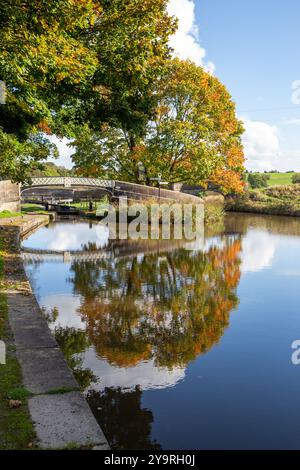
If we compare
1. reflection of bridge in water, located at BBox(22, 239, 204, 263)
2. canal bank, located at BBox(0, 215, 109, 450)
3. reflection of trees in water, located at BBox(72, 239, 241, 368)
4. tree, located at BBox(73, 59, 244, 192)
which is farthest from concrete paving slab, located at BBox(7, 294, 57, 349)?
tree, located at BBox(73, 59, 244, 192)

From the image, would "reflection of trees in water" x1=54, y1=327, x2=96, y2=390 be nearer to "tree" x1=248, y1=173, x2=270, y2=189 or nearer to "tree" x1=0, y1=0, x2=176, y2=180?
"tree" x1=0, y1=0, x2=176, y2=180

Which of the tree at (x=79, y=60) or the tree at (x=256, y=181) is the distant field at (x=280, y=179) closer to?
the tree at (x=256, y=181)

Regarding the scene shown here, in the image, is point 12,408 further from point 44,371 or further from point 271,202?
point 271,202

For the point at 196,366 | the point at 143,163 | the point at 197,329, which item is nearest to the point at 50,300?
the point at 197,329

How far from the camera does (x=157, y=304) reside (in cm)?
1256

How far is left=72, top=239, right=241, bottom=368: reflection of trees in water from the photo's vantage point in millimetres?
9188

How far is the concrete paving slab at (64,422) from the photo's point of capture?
16.5ft

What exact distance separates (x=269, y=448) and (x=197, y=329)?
4.73 meters

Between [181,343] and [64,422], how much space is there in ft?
14.3

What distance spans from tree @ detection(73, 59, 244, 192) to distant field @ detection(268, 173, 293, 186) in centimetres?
3544

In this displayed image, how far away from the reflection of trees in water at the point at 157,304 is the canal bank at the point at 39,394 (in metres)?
Result: 1.39

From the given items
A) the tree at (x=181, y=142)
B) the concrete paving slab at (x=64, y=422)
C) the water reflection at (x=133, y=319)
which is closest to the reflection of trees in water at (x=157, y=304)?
the water reflection at (x=133, y=319)

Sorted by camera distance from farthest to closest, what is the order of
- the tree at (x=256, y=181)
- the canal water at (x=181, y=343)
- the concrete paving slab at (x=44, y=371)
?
the tree at (x=256, y=181) < the concrete paving slab at (x=44, y=371) < the canal water at (x=181, y=343)

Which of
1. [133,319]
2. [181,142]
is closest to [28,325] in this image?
[133,319]
